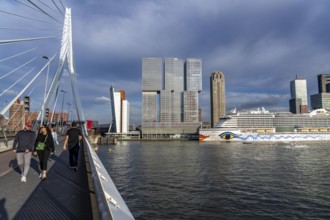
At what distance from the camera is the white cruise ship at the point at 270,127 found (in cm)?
9231

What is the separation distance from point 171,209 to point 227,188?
5414 mm

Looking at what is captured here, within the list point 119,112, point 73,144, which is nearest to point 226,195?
point 73,144

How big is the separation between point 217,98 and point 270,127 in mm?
97044

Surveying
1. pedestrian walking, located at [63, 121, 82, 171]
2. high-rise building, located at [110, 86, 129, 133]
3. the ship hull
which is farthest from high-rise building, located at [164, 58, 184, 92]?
pedestrian walking, located at [63, 121, 82, 171]

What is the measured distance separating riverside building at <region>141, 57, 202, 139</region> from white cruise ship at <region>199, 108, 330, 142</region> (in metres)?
47.8

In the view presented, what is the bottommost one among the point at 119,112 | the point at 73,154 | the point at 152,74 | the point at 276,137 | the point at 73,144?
the point at 276,137

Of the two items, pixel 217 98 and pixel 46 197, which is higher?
pixel 217 98

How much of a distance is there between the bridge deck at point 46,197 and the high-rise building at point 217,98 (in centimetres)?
18584

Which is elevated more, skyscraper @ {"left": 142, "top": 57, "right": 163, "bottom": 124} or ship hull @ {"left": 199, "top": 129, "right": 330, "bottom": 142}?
skyscraper @ {"left": 142, "top": 57, "right": 163, "bottom": 124}

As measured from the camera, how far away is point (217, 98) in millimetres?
194500

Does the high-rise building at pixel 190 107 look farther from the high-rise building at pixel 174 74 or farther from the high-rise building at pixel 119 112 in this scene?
the high-rise building at pixel 119 112

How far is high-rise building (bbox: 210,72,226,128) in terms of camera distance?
191m

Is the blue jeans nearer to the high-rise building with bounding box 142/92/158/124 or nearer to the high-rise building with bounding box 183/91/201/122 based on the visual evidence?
the high-rise building with bounding box 183/91/201/122

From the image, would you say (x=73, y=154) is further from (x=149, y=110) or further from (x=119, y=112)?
(x=149, y=110)
